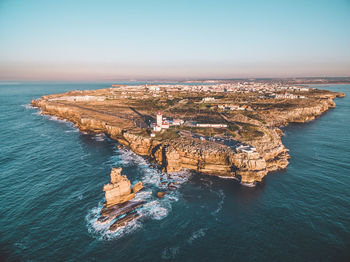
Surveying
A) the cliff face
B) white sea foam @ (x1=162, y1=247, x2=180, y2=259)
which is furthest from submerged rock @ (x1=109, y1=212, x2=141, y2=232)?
the cliff face

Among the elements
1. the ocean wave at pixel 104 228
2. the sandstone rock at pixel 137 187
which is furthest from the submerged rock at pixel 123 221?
the sandstone rock at pixel 137 187

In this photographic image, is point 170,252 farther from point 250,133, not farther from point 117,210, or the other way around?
point 250,133

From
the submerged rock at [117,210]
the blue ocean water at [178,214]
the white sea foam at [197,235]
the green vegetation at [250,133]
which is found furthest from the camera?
the green vegetation at [250,133]

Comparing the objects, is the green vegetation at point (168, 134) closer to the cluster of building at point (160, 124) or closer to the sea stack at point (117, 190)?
the cluster of building at point (160, 124)

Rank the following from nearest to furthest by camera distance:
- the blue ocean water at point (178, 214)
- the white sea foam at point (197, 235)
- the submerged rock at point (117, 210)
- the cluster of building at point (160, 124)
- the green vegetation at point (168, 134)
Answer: the blue ocean water at point (178, 214) → the white sea foam at point (197, 235) → the submerged rock at point (117, 210) → the green vegetation at point (168, 134) → the cluster of building at point (160, 124)

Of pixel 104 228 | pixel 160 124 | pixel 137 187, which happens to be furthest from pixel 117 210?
pixel 160 124

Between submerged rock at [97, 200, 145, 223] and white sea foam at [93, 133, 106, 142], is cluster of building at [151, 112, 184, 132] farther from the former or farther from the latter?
submerged rock at [97, 200, 145, 223]
